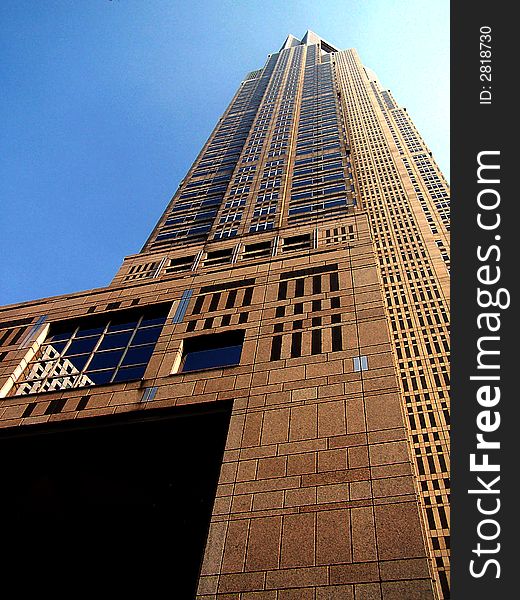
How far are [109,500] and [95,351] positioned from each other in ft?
Result: 24.7

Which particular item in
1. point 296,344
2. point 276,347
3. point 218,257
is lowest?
point 276,347

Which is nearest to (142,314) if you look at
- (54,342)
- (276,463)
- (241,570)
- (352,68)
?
(54,342)

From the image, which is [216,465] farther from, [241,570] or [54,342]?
[54,342]

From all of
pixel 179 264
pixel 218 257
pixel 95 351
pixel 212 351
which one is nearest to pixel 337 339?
pixel 212 351

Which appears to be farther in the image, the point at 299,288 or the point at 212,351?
the point at 299,288

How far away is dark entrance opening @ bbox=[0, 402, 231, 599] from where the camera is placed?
66.6 ft

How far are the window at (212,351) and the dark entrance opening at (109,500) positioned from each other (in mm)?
2757

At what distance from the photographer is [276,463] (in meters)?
16.0

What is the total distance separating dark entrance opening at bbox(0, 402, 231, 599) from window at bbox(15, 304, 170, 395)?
3103 mm

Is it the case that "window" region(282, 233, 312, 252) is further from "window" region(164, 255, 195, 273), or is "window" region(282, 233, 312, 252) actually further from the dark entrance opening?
the dark entrance opening

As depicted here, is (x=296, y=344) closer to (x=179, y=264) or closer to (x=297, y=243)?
(x=297, y=243)

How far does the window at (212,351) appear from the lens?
2202cm

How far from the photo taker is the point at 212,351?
22.9 m

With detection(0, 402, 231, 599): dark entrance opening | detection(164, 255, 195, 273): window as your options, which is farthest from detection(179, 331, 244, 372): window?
detection(164, 255, 195, 273): window
